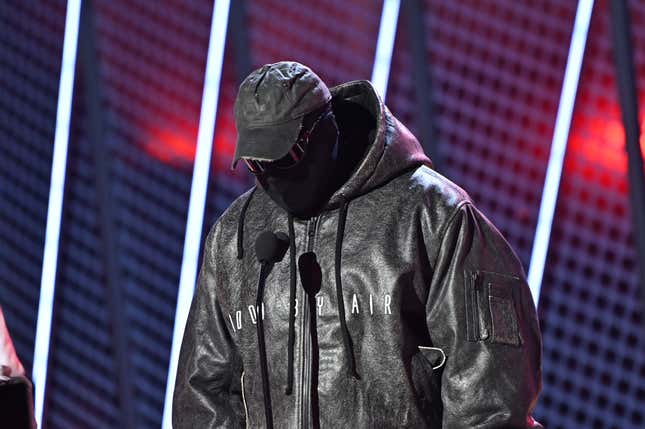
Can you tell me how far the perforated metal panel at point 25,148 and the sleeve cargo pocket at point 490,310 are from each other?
3.46 metres

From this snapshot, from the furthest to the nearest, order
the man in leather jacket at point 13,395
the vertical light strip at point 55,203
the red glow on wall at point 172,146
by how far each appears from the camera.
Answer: the vertical light strip at point 55,203
the red glow on wall at point 172,146
the man in leather jacket at point 13,395

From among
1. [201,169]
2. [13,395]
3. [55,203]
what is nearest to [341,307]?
[13,395]

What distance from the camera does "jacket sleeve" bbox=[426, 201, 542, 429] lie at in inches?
69.1

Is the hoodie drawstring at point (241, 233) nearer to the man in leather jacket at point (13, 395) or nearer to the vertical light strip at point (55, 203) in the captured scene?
the man in leather jacket at point (13, 395)

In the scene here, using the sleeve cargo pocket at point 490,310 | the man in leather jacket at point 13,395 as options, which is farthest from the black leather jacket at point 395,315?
the man in leather jacket at point 13,395

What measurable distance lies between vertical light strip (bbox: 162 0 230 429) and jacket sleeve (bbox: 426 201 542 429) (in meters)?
2.84

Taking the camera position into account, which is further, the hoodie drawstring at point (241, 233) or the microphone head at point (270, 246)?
the hoodie drawstring at point (241, 233)

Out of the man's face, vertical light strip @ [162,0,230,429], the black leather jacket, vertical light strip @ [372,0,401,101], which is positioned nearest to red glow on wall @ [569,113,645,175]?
vertical light strip @ [372,0,401,101]

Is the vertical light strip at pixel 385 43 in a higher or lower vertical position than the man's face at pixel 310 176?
higher

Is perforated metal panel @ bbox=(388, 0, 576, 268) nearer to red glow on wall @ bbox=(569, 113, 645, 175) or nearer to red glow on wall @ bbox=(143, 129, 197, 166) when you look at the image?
red glow on wall @ bbox=(569, 113, 645, 175)

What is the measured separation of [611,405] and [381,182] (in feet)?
7.39

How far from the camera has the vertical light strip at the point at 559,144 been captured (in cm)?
375

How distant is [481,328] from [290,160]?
1.45ft

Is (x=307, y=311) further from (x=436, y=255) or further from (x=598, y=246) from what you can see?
(x=598, y=246)
